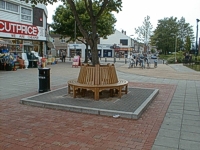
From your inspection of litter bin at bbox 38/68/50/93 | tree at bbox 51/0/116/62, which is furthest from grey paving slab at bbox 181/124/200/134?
tree at bbox 51/0/116/62

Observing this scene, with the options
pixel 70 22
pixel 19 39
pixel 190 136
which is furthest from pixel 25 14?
pixel 190 136

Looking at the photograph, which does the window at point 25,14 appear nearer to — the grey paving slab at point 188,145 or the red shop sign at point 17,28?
the red shop sign at point 17,28

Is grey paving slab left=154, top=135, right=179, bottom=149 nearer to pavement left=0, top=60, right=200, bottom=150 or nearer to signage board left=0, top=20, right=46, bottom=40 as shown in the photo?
pavement left=0, top=60, right=200, bottom=150

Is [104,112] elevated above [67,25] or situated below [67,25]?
below

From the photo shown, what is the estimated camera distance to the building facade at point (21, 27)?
723 inches

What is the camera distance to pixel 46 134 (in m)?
4.13

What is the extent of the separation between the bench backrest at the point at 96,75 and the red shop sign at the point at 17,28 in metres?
13.6

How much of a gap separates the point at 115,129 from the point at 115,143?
0.69 meters

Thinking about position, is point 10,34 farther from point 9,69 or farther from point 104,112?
point 104,112

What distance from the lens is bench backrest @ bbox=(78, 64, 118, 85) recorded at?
22.0 feet

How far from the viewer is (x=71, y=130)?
14.3ft

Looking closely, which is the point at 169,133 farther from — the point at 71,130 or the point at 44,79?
the point at 44,79

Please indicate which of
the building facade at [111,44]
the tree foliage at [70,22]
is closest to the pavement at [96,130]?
the tree foliage at [70,22]

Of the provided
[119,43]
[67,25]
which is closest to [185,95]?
[67,25]
